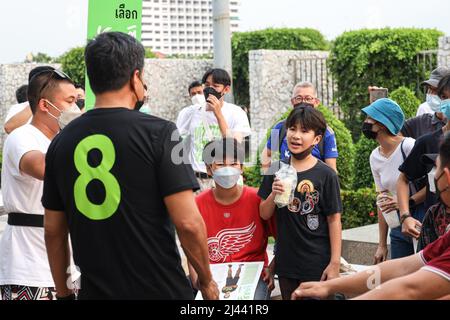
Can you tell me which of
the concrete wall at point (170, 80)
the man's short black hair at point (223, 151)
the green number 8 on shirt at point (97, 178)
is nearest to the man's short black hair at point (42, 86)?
the man's short black hair at point (223, 151)

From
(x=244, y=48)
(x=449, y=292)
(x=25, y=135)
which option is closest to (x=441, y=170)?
(x=449, y=292)

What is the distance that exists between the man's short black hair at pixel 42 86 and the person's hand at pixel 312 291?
2.00m

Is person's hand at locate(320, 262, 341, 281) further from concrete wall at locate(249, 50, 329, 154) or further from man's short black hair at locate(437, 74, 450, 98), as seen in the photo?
concrete wall at locate(249, 50, 329, 154)

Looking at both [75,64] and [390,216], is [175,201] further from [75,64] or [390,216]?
[75,64]

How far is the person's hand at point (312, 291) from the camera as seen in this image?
10.5ft

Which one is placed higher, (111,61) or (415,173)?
(111,61)

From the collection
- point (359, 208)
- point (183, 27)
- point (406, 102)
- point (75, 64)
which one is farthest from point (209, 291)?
point (183, 27)

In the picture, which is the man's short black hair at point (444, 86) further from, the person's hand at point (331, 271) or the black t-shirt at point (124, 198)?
the black t-shirt at point (124, 198)

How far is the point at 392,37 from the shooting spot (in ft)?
55.1

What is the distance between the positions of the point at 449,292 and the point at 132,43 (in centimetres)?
156

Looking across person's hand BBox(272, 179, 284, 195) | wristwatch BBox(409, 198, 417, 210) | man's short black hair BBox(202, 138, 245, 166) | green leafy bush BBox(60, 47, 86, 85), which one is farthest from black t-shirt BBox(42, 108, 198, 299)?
green leafy bush BBox(60, 47, 86, 85)

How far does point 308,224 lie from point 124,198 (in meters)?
1.90

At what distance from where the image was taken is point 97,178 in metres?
3.22
